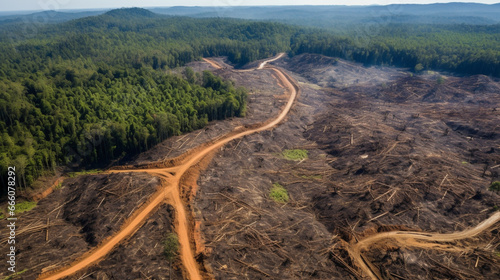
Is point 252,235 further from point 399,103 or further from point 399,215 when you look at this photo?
point 399,103

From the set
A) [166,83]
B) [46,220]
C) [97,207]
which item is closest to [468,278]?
[97,207]

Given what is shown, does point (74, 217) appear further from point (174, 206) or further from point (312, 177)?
point (312, 177)

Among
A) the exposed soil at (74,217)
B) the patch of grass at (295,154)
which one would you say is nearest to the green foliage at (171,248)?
the exposed soil at (74,217)

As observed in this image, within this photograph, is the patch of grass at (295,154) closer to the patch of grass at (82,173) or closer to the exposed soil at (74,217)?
the exposed soil at (74,217)

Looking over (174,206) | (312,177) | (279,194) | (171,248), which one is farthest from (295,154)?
(171,248)

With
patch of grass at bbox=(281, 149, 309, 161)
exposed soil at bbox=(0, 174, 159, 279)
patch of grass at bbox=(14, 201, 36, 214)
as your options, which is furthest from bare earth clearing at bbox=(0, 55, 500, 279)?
patch of grass at bbox=(14, 201, 36, 214)

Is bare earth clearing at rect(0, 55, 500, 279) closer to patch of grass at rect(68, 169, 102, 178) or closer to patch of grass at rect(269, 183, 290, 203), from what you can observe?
patch of grass at rect(269, 183, 290, 203)
